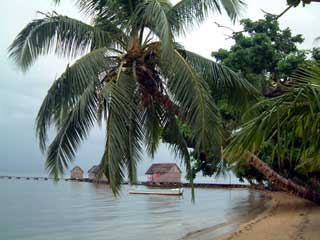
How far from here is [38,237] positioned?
19969mm

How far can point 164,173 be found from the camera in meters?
83.2

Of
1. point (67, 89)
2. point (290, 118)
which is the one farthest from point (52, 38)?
point (290, 118)

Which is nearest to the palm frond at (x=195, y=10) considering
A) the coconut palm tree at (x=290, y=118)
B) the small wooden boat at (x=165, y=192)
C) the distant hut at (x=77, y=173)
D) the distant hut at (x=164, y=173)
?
the coconut palm tree at (x=290, y=118)

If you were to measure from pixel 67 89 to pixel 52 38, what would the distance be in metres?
1.40

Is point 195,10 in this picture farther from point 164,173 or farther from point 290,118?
point 164,173

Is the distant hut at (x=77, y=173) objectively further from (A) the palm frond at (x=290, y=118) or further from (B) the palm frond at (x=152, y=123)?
(A) the palm frond at (x=290, y=118)

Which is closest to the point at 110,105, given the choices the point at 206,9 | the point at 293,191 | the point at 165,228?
the point at 206,9

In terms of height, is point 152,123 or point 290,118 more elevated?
point 152,123

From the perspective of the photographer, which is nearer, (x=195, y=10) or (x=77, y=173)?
(x=195, y=10)

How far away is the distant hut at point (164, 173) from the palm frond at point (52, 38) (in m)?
73.4

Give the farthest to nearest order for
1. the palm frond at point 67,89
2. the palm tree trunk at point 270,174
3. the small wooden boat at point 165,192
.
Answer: the small wooden boat at point 165,192, the palm tree trunk at point 270,174, the palm frond at point 67,89

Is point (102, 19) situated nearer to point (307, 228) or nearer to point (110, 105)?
point (110, 105)

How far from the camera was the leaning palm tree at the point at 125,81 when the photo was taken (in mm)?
7683

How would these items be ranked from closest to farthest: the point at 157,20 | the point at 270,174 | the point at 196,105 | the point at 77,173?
the point at 196,105
the point at 157,20
the point at 270,174
the point at 77,173
